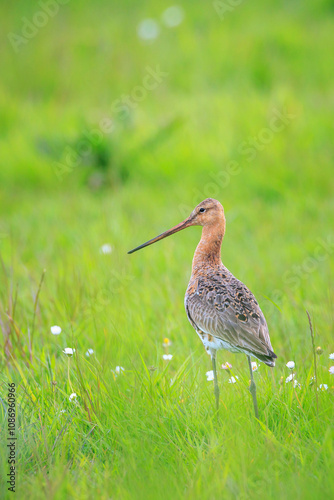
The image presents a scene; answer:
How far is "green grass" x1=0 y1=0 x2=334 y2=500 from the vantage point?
9.65 ft

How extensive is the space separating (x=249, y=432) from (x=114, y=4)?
1170 cm

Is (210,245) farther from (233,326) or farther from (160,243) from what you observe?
(160,243)

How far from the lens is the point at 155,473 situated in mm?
2756

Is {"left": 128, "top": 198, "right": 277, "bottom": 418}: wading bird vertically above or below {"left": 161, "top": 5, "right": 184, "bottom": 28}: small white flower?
below

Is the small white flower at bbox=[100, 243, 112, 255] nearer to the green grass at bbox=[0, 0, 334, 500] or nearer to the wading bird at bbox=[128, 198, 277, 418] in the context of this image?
the green grass at bbox=[0, 0, 334, 500]

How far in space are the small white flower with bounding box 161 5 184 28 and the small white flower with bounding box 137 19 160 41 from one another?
239 mm

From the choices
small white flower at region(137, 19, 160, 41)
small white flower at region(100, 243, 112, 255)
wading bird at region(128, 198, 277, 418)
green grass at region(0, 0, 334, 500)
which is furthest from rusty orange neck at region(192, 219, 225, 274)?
small white flower at region(137, 19, 160, 41)

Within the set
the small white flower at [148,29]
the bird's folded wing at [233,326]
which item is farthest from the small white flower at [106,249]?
the small white flower at [148,29]

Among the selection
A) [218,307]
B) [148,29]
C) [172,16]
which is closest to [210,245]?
[218,307]

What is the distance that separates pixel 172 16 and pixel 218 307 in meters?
9.75

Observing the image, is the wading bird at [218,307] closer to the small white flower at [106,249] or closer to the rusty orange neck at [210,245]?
the rusty orange neck at [210,245]

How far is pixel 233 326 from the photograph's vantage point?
3.34 meters

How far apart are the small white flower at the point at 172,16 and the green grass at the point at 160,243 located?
20 centimetres

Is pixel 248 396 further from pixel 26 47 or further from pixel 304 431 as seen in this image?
pixel 26 47
